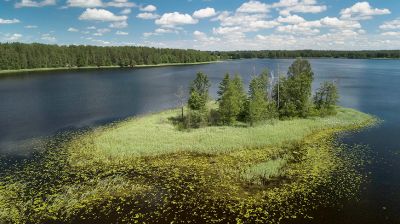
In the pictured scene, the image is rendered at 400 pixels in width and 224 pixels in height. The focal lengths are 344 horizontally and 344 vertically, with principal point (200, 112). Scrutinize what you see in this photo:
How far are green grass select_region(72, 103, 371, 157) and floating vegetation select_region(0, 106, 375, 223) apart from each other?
0.25 m

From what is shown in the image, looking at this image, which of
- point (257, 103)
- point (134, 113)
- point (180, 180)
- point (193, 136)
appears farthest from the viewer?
point (134, 113)

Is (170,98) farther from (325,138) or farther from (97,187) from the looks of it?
(97,187)

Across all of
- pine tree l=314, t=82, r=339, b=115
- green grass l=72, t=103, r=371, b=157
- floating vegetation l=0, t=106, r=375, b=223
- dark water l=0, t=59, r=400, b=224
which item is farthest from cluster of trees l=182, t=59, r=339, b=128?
dark water l=0, t=59, r=400, b=224

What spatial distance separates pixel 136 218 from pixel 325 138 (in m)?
33.4

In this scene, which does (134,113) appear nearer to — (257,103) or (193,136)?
(193,136)

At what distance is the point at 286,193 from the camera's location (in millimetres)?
32312

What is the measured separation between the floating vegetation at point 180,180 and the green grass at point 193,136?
9.8 inches

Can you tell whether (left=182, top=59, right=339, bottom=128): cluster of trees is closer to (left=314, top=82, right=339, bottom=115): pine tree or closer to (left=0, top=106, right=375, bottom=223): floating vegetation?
(left=314, top=82, right=339, bottom=115): pine tree

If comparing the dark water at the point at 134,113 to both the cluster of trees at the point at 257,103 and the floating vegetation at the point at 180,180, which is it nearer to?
the floating vegetation at the point at 180,180

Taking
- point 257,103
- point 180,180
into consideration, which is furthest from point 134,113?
point 180,180

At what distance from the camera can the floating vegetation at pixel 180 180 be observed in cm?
2878

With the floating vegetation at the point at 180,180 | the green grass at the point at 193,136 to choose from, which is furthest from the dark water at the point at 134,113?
the green grass at the point at 193,136

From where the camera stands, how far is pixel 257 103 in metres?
56.7

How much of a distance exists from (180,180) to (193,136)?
48.5 feet
